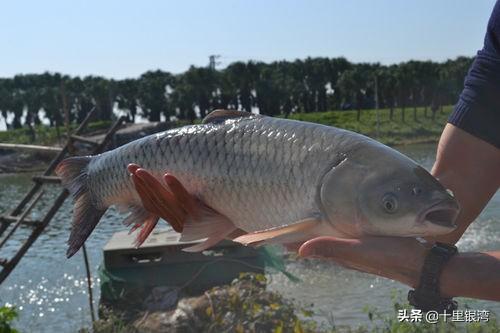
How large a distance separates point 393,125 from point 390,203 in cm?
5733

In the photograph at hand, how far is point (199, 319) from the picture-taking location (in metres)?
7.17

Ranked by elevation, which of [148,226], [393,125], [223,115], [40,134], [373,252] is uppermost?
[223,115]

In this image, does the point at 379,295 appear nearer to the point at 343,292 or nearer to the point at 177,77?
the point at 343,292

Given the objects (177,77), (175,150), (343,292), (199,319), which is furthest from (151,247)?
(177,77)

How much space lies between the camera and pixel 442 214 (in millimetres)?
1994

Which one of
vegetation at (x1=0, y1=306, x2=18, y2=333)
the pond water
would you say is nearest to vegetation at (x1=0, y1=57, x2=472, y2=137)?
the pond water

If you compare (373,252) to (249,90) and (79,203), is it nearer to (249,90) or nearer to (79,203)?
(79,203)

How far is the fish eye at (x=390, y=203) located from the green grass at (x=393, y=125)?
48092mm

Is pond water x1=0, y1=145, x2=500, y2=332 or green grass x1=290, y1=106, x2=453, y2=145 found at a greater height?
pond water x1=0, y1=145, x2=500, y2=332

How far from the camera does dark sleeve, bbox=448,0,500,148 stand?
7.99ft

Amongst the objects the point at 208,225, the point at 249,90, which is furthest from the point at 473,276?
the point at 249,90

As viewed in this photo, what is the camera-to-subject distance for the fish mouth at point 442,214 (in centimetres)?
195

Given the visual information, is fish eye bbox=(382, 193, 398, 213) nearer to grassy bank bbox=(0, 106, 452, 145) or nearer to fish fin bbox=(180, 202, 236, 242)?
fish fin bbox=(180, 202, 236, 242)

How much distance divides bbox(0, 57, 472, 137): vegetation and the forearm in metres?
58.7
